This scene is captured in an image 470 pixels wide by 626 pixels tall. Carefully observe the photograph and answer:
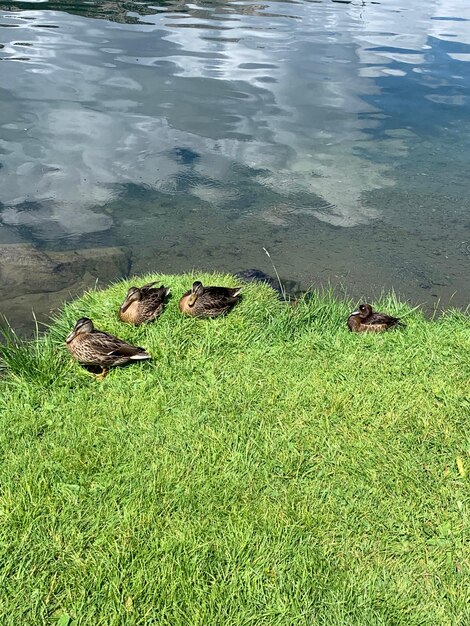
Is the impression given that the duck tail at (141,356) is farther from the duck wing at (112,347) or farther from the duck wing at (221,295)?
the duck wing at (221,295)

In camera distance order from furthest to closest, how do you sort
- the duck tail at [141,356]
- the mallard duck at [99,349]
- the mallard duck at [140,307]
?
the mallard duck at [140,307] < the duck tail at [141,356] < the mallard duck at [99,349]

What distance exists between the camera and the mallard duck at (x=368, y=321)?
766 centimetres

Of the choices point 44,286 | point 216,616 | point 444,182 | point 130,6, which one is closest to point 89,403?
point 216,616

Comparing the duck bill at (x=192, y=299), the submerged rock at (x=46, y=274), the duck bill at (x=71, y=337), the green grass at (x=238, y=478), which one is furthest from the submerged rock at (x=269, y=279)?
the duck bill at (x=71, y=337)

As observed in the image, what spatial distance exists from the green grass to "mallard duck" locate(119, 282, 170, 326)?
14 cm

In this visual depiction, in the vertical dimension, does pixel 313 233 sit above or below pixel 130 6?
below

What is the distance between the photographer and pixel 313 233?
12086 mm

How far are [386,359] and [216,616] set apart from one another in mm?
3811

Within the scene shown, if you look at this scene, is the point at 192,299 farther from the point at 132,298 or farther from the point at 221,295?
the point at 132,298

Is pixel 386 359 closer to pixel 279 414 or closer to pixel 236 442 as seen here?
pixel 279 414

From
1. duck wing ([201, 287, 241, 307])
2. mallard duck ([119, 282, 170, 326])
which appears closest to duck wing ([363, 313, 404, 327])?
duck wing ([201, 287, 241, 307])

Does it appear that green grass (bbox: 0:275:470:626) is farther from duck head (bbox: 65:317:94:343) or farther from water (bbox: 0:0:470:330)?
water (bbox: 0:0:470:330)

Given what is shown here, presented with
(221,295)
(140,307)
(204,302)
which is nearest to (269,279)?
(221,295)

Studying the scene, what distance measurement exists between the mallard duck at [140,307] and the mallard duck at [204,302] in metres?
0.34
